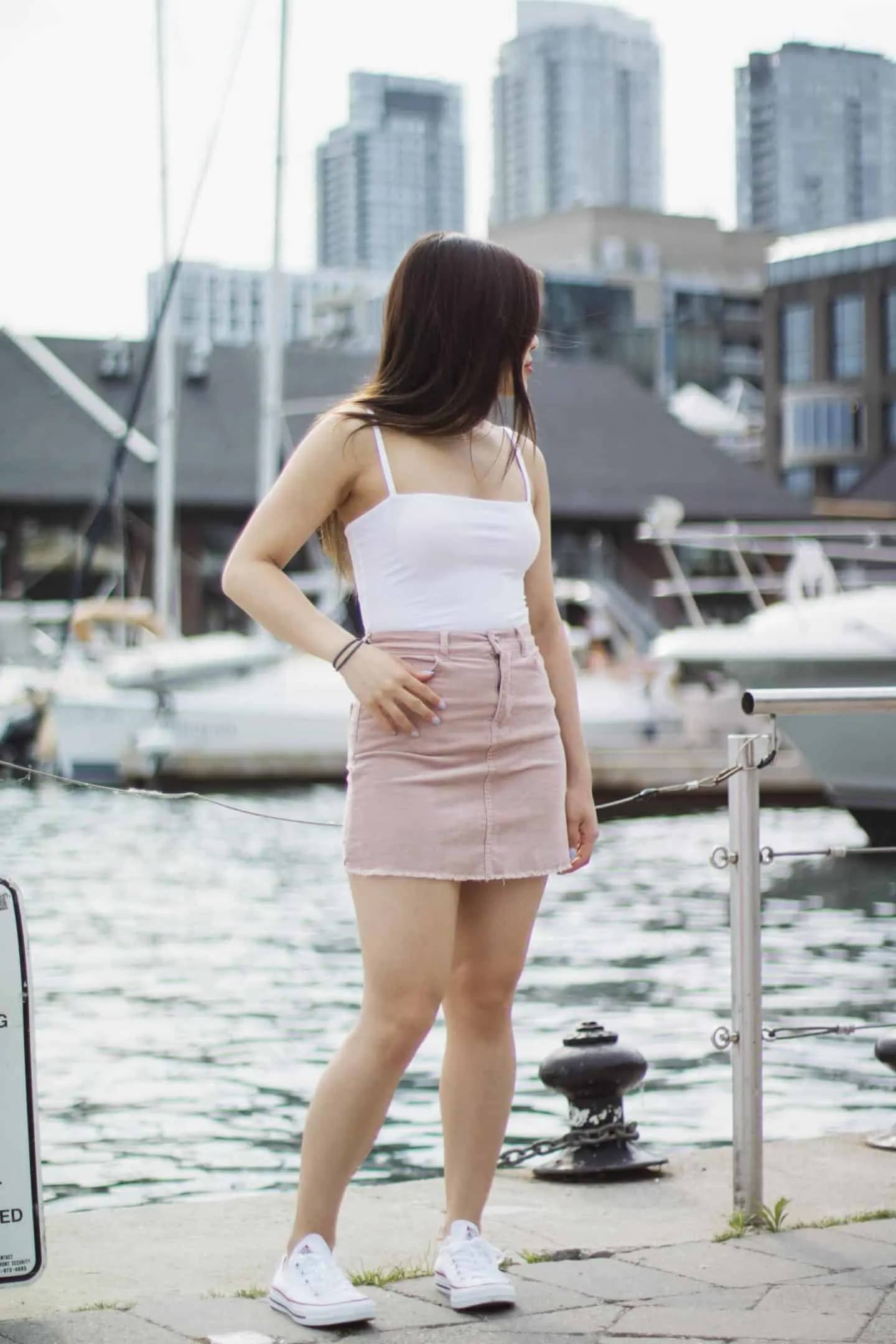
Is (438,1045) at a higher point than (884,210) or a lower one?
lower

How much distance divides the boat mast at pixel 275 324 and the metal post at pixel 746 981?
24205mm

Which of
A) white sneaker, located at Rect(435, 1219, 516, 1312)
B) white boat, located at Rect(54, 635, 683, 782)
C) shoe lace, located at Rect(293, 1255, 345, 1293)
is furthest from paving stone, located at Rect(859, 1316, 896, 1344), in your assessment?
white boat, located at Rect(54, 635, 683, 782)

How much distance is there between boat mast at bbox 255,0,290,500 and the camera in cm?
2689

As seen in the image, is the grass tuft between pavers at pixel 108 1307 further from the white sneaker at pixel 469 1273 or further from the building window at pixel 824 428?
the building window at pixel 824 428

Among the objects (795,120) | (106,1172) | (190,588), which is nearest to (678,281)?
(795,120)

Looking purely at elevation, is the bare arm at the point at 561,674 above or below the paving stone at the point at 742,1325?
above

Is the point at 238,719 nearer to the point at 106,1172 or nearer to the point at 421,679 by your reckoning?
the point at 106,1172

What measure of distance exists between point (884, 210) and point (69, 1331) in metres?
194

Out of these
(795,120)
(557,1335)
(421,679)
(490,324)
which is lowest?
(557,1335)

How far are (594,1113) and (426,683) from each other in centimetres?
177

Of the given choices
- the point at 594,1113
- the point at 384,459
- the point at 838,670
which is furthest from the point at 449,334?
the point at 838,670

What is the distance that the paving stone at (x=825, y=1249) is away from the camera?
11.0 ft

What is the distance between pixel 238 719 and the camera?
2606 cm

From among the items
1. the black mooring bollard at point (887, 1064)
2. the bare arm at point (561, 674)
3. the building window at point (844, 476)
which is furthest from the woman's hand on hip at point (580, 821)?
the building window at point (844, 476)
